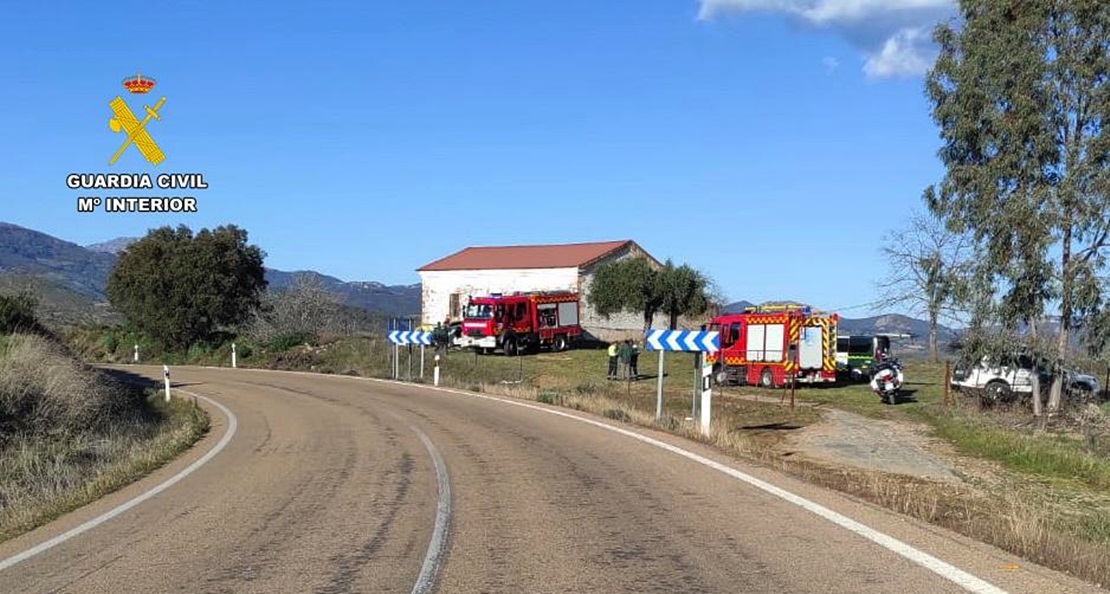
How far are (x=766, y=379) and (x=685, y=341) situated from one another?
16253 mm

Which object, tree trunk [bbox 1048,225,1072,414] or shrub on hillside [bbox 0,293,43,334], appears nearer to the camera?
tree trunk [bbox 1048,225,1072,414]

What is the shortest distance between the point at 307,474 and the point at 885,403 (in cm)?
2079

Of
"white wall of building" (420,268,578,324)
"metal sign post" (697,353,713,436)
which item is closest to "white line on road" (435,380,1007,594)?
"metal sign post" (697,353,713,436)

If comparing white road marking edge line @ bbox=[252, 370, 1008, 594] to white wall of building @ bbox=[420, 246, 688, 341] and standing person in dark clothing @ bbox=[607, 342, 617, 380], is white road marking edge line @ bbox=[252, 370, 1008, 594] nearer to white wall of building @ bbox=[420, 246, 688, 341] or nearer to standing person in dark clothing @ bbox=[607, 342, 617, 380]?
standing person in dark clothing @ bbox=[607, 342, 617, 380]

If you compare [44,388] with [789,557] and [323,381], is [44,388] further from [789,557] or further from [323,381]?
[789,557]

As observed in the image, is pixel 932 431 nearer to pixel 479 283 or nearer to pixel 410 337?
pixel 410 337

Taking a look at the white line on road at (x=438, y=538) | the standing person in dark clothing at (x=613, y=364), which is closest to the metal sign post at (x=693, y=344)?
the white line on road at (x=438, y=538)

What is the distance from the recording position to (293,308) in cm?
6344

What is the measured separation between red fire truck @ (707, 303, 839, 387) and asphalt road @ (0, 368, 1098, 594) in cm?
2017

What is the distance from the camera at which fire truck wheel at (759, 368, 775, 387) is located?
113ft

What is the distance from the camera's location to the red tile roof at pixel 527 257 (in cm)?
6594

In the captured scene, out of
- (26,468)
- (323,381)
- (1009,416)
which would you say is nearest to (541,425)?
(26,468)

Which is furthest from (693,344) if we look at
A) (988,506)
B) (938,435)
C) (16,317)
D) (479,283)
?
(479,283)

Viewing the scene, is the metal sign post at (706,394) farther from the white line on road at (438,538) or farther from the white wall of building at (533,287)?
the white wall of building at (533,287)
